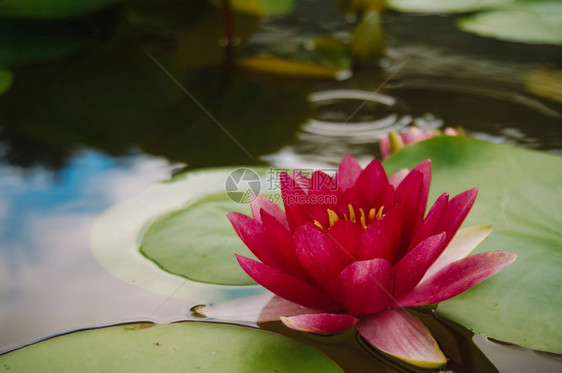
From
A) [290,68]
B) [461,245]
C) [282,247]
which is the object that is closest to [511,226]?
[461,245]

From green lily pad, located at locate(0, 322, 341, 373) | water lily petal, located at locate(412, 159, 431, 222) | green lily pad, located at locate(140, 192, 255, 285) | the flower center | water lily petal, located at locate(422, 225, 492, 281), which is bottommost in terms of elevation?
green lily pad, located at locate(0, 322, 341, 373)

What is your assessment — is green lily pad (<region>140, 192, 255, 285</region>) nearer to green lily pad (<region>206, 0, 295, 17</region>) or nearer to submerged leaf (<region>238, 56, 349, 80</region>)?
submerged leaf (<region>238, 56, 349, 80</region>)

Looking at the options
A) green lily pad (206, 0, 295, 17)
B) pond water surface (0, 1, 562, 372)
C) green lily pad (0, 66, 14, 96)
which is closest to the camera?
pond water surface (0, 1, 562, 372)

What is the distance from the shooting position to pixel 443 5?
8.92ft

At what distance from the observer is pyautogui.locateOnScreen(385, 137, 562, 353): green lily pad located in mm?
948

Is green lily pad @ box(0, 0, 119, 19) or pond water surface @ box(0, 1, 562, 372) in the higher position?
green lily pad @ box(0, 0, 119, 19)

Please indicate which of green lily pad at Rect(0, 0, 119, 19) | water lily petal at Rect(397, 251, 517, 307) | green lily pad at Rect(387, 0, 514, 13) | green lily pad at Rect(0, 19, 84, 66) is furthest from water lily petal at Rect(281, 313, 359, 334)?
green lily pad at Rect(387, 0, 514, 13)

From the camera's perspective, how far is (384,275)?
89cm

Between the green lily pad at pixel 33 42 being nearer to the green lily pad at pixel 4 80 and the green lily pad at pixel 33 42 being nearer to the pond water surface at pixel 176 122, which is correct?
the pond water surface at pixel 176 122

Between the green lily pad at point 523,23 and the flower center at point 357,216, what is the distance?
68.6 inches

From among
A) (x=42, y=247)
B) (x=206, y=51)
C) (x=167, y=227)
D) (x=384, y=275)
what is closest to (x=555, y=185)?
(x=384, y=275)

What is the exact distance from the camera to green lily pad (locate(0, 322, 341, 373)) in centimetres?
88

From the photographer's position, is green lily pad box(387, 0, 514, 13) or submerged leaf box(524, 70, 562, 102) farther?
green lily pad box(387, 0, 514, 13)

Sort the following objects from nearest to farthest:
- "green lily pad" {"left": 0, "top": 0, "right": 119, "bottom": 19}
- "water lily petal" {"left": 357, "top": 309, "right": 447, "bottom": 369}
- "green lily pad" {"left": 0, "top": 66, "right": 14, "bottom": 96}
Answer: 1. "water lily petal" {"left": 357, "top": 309, "right": 447, "bottom": 369}
2. "green lily pad" {"left": 0, "top": 66, "right": 14, "bottom": 96}
3. "green lily pad" {"left": 0, "top": 0, "right": 119, "bottom": 19}
